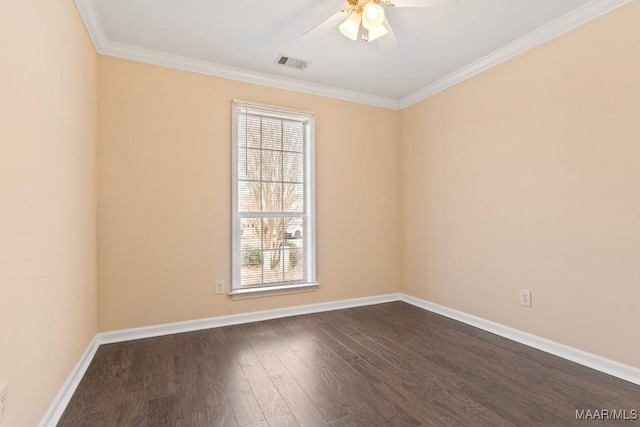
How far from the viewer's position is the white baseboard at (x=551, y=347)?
204 cm

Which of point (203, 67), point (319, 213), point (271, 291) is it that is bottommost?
point (271, 291)

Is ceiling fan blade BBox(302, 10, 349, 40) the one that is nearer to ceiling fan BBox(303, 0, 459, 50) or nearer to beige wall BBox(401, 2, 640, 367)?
ceiling fan BBox(303, 0, 459, 50)

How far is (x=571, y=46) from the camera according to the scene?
2.34m

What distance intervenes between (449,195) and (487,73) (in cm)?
123

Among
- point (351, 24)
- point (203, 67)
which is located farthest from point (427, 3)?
point (203, 67)

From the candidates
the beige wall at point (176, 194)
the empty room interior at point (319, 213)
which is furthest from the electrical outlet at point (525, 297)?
the beige wall at point (176, 194)

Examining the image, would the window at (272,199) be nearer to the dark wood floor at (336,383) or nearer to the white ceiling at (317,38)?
the white ceiling at (317,38)

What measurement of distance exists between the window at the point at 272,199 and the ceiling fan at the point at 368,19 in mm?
1244

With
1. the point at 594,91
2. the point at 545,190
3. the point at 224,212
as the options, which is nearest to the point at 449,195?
the point at 545,190

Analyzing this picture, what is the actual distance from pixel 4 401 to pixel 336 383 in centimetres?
159

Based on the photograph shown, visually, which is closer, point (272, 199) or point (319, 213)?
point (272, 199)

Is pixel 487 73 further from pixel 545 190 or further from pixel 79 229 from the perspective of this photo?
pixel 79 229

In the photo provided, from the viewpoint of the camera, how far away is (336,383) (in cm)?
202

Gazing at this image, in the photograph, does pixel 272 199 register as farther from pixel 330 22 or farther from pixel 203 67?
pixel 330 22
